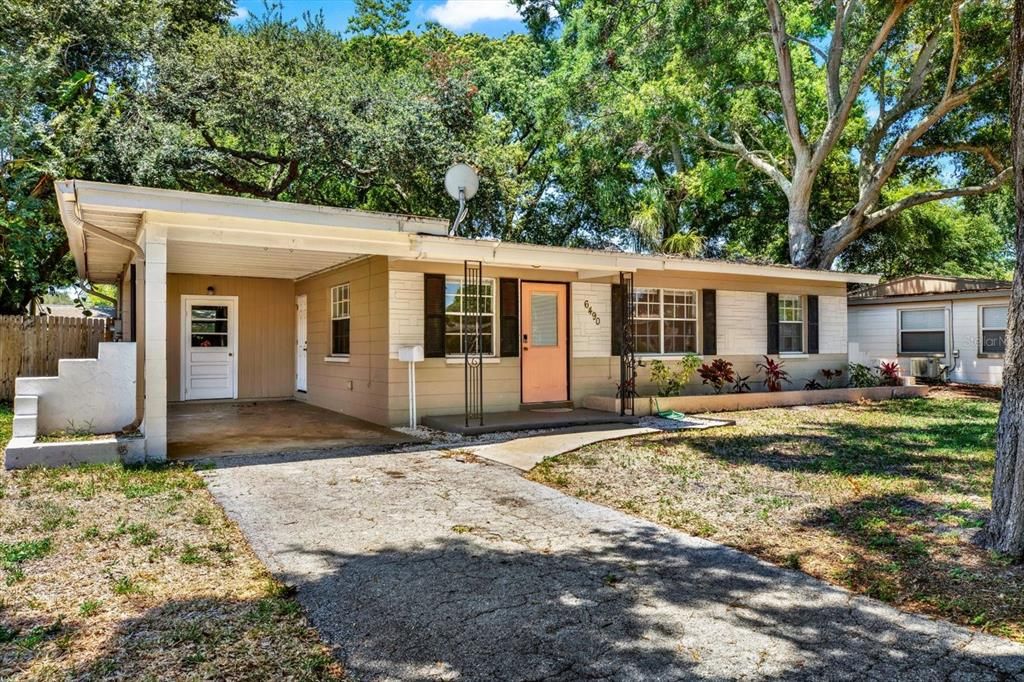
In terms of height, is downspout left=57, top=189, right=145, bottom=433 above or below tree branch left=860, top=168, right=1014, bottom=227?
below

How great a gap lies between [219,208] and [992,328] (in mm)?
17980

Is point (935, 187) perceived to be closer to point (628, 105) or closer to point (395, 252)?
point (628, 105)

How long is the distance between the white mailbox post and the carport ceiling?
1743 millimetres

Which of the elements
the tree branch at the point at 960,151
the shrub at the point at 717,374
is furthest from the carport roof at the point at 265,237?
the tree branch at the point at 960,151

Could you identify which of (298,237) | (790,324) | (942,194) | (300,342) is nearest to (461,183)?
(298,237)

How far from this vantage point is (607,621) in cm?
313

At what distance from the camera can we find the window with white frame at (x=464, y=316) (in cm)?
984

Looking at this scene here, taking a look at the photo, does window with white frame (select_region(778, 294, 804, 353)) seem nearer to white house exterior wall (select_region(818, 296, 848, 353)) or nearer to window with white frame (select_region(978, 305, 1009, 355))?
white house exterior wall (select_region(818, 296, 848, 353))

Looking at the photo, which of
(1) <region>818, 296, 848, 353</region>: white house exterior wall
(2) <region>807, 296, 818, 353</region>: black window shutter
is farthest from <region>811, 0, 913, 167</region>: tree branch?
(2) <region>807, 296, 818, 353</region>: black window shutter

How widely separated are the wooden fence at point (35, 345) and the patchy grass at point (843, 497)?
10.1 metres

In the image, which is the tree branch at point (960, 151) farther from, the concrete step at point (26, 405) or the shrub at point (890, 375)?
the concrete step at point (26, 405)

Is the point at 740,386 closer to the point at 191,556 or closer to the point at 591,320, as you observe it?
the point at 591,320

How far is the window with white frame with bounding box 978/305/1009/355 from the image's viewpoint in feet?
52.5

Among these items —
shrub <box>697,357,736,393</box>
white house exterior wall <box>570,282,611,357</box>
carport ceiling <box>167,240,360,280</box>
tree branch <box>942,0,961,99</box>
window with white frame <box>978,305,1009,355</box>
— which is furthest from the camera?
window with white frame <box>978,305,1009,355</box>
